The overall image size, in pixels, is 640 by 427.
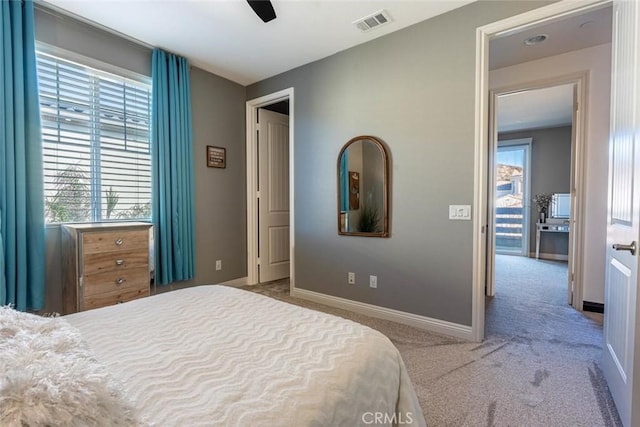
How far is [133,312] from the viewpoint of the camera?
1.31m

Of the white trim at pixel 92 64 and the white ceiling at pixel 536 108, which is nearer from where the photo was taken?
the white trim at pixel 92 64

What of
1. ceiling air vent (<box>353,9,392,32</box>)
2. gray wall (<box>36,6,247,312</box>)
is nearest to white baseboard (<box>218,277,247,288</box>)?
gray wall (<box>36,6,247,312</box>)

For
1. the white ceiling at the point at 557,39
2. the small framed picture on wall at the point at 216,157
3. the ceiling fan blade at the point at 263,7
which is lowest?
the small framed picture on wall at the point at 216,157

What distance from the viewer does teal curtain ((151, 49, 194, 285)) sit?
119 inches

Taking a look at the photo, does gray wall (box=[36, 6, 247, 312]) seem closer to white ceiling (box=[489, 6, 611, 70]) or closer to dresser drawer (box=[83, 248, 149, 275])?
dresser drawer (box=[83, 248, 149, 275])

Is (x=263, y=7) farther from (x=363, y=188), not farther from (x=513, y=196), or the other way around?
(x=513, y=196)

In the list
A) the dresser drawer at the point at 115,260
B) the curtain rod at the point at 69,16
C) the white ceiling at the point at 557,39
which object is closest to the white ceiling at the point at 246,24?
the curtain rod at the point at 69,16

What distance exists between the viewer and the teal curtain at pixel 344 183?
3.11 m

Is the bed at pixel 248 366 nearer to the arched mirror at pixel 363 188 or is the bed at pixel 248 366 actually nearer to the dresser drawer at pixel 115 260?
the dresser drawer at pixel 115 260

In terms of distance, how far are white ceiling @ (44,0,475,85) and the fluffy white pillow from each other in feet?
8.23

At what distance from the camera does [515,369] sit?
6.44ft

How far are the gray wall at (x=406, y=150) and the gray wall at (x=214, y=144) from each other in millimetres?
990

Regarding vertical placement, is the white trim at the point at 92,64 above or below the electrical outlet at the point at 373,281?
above

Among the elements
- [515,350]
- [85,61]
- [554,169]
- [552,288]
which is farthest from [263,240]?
[554,169]
